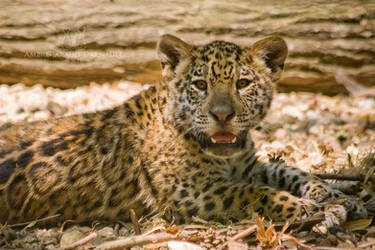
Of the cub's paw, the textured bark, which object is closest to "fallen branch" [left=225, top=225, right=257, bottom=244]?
the cub's paw

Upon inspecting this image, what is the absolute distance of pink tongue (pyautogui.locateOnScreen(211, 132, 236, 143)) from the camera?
5.82 meters

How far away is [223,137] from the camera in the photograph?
5.86 m

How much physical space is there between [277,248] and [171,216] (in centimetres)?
147

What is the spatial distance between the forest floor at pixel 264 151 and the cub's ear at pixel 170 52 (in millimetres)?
1803

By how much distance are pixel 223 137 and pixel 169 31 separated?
5.04 metres

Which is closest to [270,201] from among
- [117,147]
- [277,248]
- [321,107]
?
[277,248]

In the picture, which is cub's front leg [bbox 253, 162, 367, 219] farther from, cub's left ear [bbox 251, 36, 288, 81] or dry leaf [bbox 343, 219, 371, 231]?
cub's left ear [bbox 251, 36, 288, 81]

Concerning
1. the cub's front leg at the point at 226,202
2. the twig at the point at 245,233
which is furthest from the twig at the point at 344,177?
the twig at the point at 245,233

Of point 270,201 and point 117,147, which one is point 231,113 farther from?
point 117,147

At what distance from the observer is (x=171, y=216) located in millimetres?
5949

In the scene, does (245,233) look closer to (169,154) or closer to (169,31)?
(169,154)

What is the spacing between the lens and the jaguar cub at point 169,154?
5.84 metres

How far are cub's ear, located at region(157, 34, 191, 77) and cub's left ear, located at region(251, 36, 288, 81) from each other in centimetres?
83

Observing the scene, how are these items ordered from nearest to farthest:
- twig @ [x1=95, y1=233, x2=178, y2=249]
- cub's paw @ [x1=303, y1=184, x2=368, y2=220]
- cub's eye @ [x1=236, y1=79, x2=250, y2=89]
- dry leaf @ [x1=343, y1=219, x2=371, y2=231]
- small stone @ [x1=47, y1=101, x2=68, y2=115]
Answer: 1. twig @ [x1=95, y1=233, x2=178, y2=249]
2. dry leaf @ [x1=343, y1=219, x2=371, y2=231]
3. cub's paw @ [x1=303, y1=184, x2=368, y2=220]
4. cub's eye @ [x1=236, y1=79, x2=250, y2=89]
5. small stone @ [x1=47, y1=101, x2=68, y2=115]
